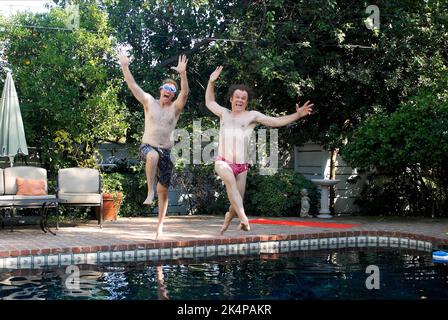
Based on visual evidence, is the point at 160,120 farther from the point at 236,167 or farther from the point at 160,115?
the point at 236,167

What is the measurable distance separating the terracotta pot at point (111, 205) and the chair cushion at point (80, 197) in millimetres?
1166

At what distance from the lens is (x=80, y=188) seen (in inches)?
424

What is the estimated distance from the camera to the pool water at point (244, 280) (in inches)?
224

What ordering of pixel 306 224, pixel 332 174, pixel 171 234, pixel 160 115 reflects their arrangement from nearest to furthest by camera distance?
pixel 160 115
pixel 171 234
pixel 306 224
pixel 332 174

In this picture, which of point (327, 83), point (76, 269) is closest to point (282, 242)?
point (76, 269)

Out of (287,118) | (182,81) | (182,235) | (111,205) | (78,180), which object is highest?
(182,81)

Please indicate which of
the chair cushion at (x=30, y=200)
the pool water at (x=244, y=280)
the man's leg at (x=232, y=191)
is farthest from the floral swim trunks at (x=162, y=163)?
the chair cushion at (x=30, y=200)

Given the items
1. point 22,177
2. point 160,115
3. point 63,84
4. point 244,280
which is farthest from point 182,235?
point 63,84

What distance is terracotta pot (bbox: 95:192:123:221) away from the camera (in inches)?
464

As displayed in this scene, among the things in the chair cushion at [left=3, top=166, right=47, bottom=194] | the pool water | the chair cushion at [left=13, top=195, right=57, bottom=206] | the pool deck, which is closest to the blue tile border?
the pool deck

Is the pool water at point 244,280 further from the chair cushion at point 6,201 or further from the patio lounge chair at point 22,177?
the patio lounge chair at point 22,177

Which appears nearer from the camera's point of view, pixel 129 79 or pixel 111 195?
pixel 129 79

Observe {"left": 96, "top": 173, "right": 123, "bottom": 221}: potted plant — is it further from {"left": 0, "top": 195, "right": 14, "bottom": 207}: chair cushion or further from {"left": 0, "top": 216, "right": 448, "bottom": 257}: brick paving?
{"left": 0, "top": 195, "right": 14, "bottom": 207}: chair cushion

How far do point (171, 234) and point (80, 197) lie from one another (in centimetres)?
197
